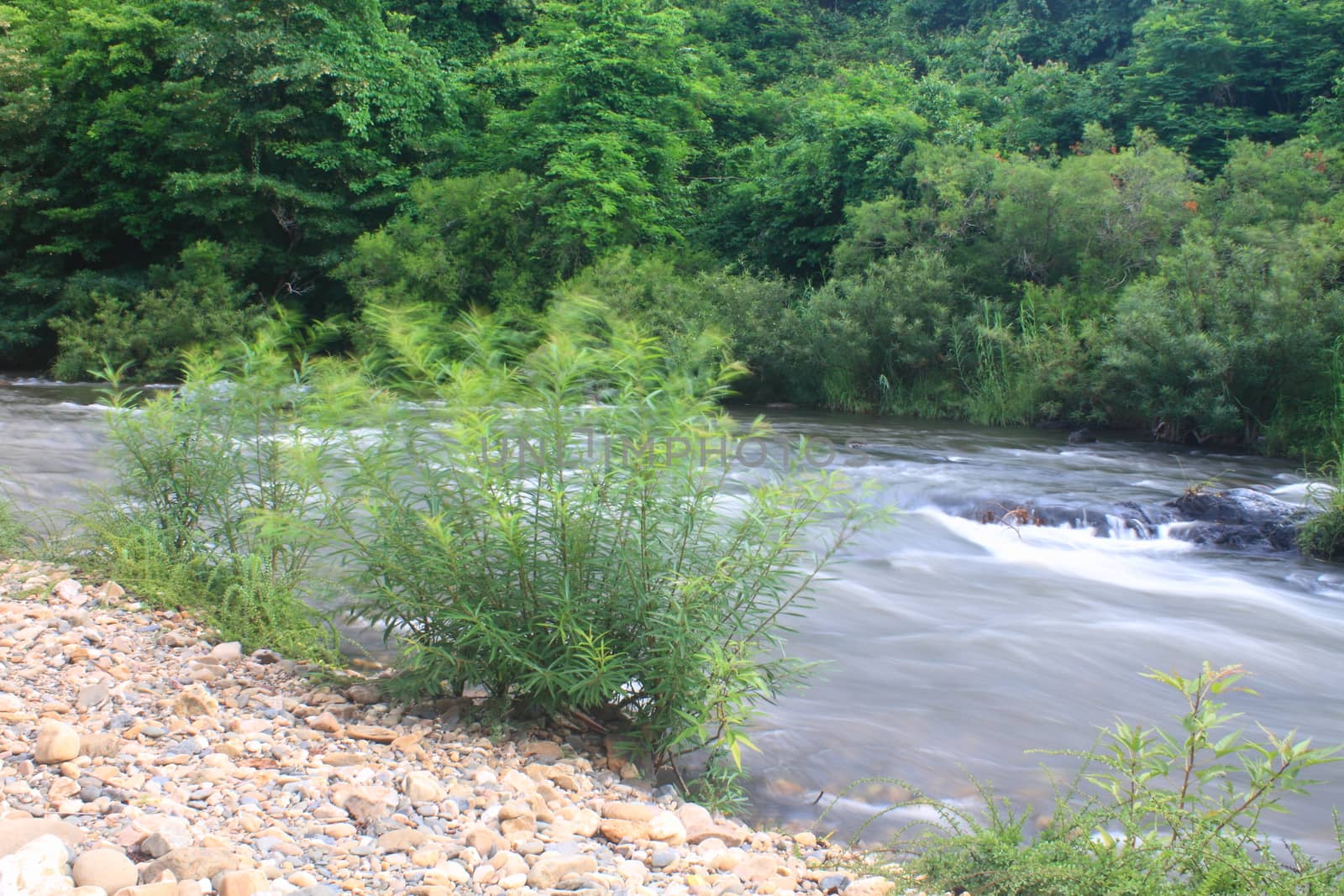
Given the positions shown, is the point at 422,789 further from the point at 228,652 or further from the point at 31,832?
the point at 228,652

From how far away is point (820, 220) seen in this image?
75.2ft

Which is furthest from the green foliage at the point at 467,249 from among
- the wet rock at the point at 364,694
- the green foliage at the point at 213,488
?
the wet rock at the point at 364,694

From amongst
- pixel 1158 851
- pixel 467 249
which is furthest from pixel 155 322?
pixel 1158 851

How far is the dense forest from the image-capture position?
620 inches

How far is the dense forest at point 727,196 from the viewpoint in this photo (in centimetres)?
1576

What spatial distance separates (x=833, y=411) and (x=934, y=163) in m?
5.28

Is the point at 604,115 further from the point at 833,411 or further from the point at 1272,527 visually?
the point at 1272,527

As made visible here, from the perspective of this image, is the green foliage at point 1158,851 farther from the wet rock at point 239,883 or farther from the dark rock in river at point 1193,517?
the dark rock in river at point 1193,517

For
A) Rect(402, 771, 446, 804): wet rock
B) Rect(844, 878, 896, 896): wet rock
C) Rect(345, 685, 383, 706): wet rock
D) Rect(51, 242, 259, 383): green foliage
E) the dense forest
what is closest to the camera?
Rect(844, 878, 896, 896): wet rock

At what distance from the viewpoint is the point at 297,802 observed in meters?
3.32

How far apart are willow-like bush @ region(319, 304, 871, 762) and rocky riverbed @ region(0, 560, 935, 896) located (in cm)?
34

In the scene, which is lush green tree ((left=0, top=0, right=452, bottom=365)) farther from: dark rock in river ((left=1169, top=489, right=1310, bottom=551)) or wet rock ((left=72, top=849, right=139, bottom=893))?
wet rock ((left=72, top=849, right=139, bottom=893))

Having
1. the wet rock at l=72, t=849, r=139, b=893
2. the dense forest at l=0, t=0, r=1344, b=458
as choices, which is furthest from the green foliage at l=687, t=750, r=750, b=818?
the dense forest at l=0, t=0, r=1344, b=458

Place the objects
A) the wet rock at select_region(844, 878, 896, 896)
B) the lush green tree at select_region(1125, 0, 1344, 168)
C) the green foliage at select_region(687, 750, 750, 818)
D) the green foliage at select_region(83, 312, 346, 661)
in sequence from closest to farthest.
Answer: the wet rock at select_region(844, 878, 896, 896) → the green foliage at select_region(687, 750, 750, 818) → the green foliage at select_region(83, 312, 346, 661) → the lush green tree at select_region(1125, 0, 1344, 168)
